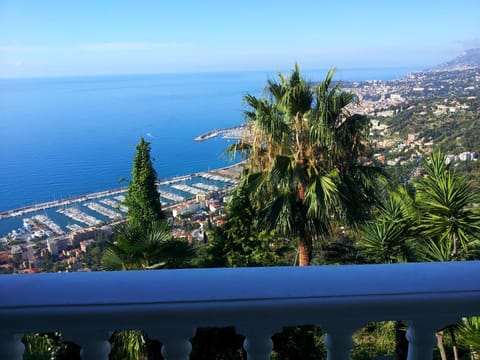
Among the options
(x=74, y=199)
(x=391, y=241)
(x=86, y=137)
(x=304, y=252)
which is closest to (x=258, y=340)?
(x=391, y=241)

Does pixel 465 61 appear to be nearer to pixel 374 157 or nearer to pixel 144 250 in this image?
pixel 374 157

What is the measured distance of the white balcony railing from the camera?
900 mm

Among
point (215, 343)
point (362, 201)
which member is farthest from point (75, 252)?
point (362, 201)

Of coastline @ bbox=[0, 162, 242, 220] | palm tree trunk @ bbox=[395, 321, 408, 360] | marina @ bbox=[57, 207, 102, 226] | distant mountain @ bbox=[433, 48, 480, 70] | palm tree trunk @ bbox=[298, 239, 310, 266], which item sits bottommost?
palm tree trunk @ bbox=[395, 321, 408, 360]

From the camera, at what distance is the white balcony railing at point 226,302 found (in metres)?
0.90

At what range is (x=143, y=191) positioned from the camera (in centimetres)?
613

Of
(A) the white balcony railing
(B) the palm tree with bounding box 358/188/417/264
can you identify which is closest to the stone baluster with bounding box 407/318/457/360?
(A) the white balcony railing

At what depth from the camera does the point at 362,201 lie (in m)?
5.99

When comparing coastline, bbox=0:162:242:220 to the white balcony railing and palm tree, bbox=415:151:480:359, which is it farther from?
the white balcony railing

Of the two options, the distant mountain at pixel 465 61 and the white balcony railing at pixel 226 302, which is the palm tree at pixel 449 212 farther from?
the distant mountain at pixel 465 61

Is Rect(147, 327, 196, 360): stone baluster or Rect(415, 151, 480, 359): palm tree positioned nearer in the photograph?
Rect(147, 327, 196, 360): stone baluster

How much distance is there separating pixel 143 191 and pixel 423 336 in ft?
17.9

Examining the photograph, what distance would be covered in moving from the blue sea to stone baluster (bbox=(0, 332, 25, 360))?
150 cm

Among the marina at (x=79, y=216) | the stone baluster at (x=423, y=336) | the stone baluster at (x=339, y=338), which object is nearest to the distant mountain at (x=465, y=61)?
the marina at (x=79, y=216)
